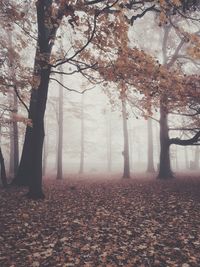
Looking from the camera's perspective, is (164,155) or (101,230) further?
(164,155)

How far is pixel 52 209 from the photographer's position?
9438 mm

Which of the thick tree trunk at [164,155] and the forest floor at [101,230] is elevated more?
the thick tree trunk at [164,155]

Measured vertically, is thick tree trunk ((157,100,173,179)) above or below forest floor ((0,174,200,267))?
above

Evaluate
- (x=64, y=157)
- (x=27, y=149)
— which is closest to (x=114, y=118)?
(x=64, y=157)

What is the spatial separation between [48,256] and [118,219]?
3.06 meters

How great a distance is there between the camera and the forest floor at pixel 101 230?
5.55 metres

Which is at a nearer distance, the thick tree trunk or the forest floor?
the forest floor

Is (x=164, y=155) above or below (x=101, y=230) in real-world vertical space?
above

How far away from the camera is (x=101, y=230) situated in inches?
288

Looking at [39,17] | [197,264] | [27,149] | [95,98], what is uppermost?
[95,98]

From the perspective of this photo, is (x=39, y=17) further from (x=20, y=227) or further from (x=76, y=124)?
(x=76, y=124)

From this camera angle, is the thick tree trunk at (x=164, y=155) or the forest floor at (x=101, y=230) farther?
the thick tree trunk at (x=164, y=155)

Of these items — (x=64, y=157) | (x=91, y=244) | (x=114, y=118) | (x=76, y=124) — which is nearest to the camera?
(x=91, y=244)

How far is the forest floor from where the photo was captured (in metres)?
5.55
